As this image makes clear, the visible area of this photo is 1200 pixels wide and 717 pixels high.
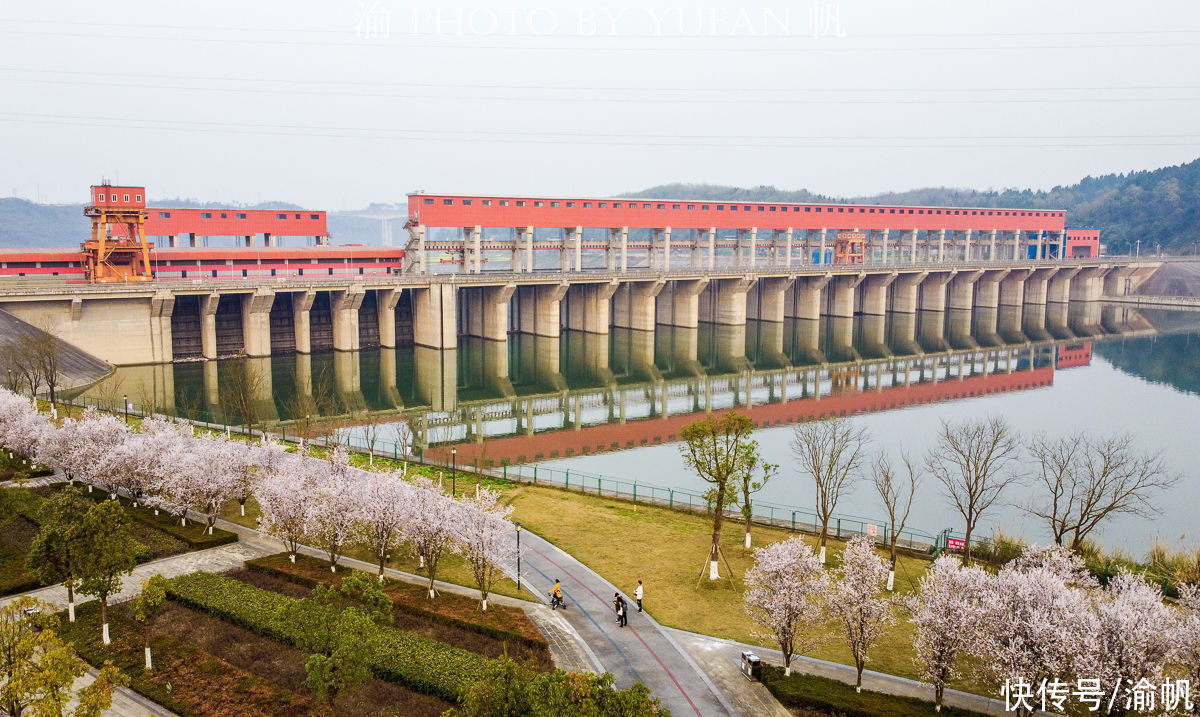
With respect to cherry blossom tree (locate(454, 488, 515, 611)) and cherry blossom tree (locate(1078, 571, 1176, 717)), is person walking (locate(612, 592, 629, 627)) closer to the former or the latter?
cherry blossom tree (locate(454, 488, 515, 611))

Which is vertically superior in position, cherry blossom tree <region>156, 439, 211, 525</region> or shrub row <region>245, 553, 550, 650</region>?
cherry blossom tree <region>156, 439, 211, 525</region>

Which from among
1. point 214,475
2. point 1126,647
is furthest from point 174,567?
point 1126,647

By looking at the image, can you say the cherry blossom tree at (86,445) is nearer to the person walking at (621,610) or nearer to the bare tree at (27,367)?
the bare tree at (27,367)

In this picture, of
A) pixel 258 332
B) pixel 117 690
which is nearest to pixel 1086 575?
pixel 117 690

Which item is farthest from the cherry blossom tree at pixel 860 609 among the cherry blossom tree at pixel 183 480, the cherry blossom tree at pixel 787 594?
the cherry blossom tree at pixel 183 480

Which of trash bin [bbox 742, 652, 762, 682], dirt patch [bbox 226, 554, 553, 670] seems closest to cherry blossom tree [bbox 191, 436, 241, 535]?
dirt patch [bbox 226, 554, 553, 670]

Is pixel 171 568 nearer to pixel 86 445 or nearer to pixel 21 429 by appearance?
pixel 86 445
